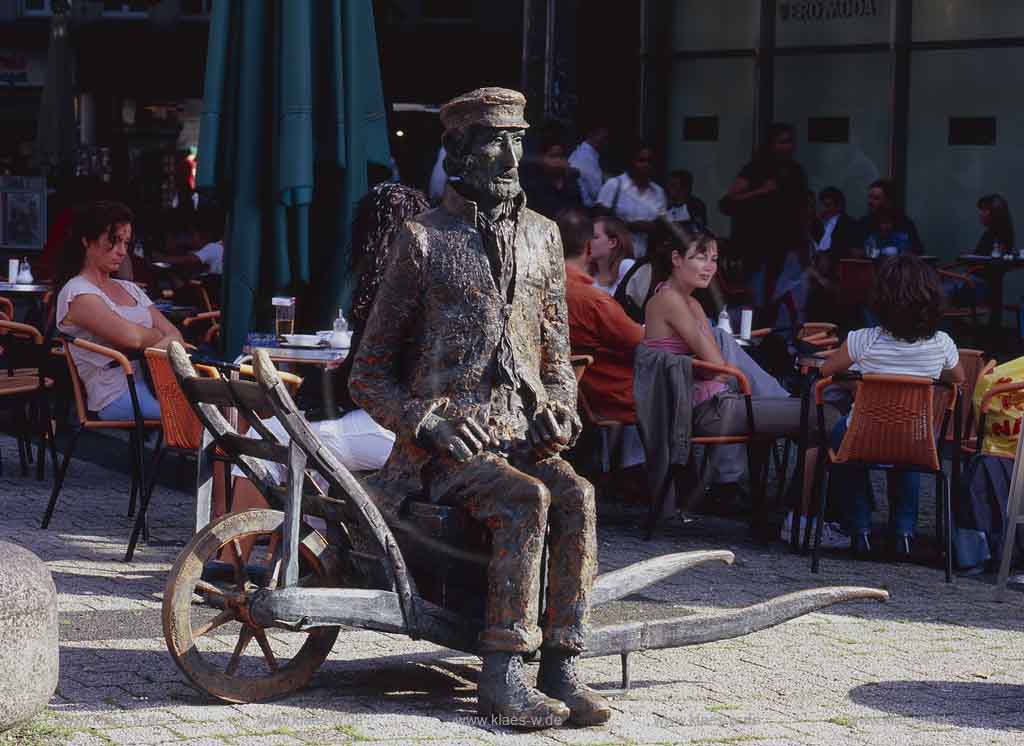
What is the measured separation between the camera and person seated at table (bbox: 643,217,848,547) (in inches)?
365

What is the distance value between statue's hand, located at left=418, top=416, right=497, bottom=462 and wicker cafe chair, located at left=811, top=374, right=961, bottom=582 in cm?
303

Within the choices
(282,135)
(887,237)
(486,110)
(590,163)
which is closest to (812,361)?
(282,135)

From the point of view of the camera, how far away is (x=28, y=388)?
10281mm

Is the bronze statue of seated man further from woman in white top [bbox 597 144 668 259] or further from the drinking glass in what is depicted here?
woman in white top [bbox 597 144 668 259]

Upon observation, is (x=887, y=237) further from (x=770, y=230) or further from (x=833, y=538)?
(x=833, y=538)

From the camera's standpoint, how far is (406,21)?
3056 centimetres

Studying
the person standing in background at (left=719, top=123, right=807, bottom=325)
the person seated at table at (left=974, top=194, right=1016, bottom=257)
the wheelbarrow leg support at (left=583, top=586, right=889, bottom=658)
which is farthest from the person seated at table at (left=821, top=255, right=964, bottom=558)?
the person seated at table at (left=974, top=194, right=1016, bottom=257)

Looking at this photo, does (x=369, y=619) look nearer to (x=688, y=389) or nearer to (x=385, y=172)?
(x=688, y=389)

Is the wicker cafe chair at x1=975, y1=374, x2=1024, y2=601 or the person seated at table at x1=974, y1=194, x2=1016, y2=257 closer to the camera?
the wicker cafe chair at x1=975, y1=374, x2=1024, y2=601

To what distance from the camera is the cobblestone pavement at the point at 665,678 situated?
547 centimetres

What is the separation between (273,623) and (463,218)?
130 cm

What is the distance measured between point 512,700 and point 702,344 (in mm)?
4099

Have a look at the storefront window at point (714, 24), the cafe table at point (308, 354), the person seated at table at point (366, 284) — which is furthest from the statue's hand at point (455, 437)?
the storefront window at point (714, 24)

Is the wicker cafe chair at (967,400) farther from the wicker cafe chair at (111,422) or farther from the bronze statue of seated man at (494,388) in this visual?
the wicker cafe chair at (111,422)
